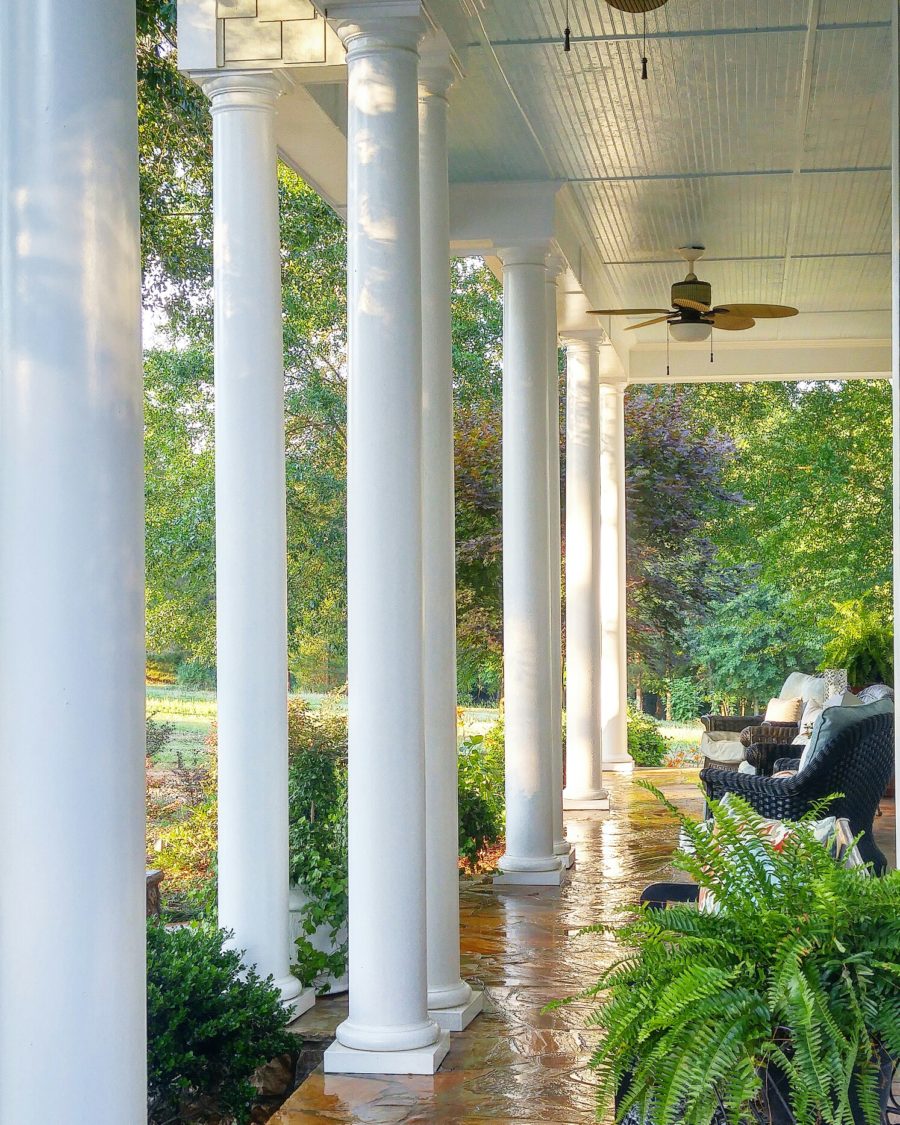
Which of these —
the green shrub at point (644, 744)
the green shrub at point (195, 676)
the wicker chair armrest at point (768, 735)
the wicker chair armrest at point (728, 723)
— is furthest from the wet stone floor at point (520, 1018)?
the green shrub at point (644, 744)

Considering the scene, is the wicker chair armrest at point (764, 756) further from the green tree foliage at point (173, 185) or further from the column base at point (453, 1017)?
the green tree foliage at point (173, 185)

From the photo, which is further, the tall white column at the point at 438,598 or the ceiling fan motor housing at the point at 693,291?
the ceiling fan motor housing at the point at 693,291

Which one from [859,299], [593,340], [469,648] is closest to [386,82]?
[593,340]

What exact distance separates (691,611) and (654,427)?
3440mm

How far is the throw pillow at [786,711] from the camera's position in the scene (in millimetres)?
15156

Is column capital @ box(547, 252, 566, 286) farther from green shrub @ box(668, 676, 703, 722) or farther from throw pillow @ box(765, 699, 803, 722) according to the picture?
green shrub @ box(668, 676, 703, 722)

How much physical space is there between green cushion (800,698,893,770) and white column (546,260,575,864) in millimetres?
2012

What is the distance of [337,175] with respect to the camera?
7910 millimetres

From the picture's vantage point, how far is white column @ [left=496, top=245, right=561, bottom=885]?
9.63 m

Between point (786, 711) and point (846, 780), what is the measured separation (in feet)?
22.9

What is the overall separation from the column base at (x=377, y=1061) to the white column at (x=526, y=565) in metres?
4.34

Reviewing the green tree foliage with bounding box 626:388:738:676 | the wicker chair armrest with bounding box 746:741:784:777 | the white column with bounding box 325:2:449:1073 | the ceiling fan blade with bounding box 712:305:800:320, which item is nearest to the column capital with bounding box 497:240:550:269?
the ceiling fan blade with bounding box 712:305:800:320

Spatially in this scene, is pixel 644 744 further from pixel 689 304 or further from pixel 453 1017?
pixel 453 1017

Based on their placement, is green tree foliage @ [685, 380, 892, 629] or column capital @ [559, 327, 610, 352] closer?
column capital @ [559, 327, 610, 352]
